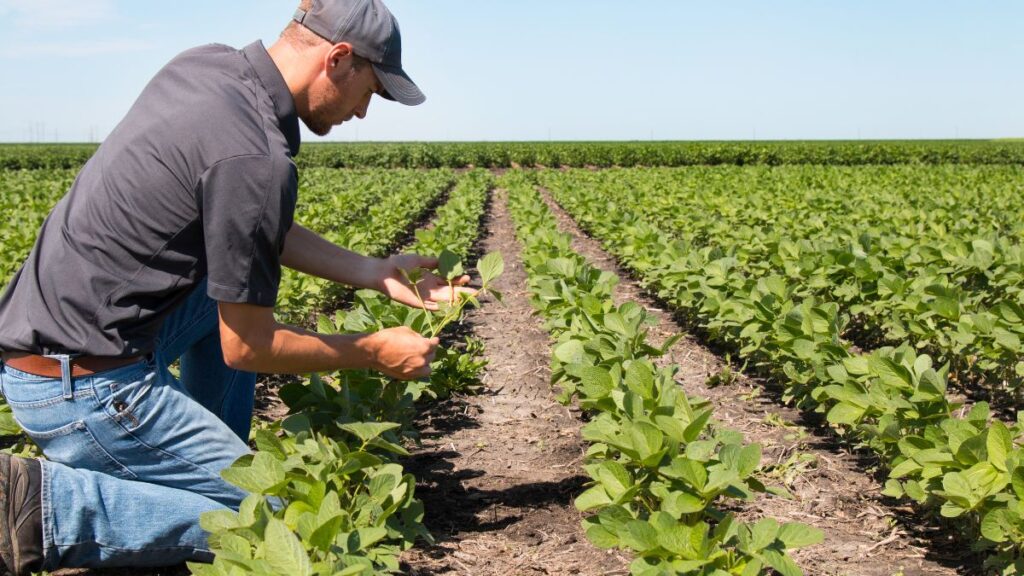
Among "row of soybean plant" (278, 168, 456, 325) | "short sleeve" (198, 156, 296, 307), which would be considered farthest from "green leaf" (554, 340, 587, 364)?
"row of soybean plant" (278, 168, 456, 325)

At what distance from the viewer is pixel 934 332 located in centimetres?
458

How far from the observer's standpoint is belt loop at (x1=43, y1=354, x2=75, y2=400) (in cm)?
228

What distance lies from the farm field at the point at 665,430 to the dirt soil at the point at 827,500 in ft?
0.04

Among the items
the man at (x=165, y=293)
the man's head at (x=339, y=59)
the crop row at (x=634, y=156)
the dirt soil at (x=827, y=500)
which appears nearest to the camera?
the man at (x=165, y=293)

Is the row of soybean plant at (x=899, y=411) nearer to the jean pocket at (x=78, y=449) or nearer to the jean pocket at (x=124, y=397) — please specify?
the jean pocket at (x=124, y=397)

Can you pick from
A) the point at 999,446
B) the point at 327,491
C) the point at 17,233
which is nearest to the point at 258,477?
the point at 327,491

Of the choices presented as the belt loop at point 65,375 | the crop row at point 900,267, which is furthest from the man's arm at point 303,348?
the crop row at point 900,267

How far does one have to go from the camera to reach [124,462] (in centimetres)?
244

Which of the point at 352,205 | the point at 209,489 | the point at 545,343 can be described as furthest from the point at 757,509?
the point at 352,205

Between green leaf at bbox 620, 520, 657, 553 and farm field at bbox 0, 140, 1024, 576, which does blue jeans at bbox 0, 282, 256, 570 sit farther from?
green leaf at bbox 620, 520, 657, 553

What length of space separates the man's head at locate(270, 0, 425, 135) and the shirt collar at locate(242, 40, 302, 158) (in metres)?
0.03

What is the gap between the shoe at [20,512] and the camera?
2.32 m

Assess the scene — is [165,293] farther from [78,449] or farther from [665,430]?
[665,430]

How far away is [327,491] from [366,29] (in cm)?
126
